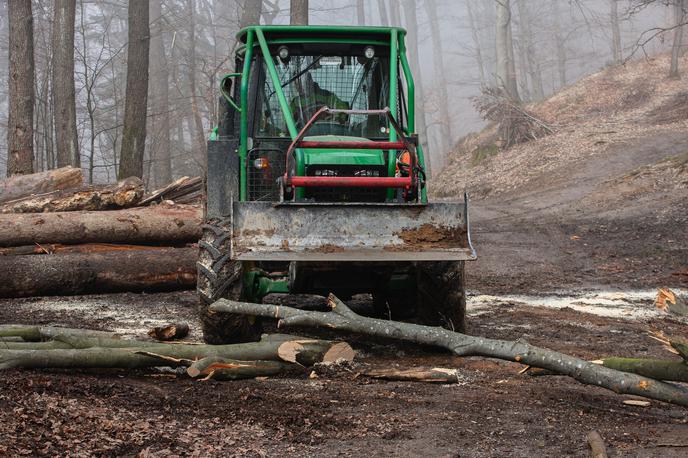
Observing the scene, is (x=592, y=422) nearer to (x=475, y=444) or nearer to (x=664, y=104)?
(x=475, y=444)

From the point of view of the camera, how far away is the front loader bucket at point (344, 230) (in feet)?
19.8

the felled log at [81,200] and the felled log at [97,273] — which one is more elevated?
the felled log at [81,200]

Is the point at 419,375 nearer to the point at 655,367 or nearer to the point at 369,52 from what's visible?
the point at 655,367

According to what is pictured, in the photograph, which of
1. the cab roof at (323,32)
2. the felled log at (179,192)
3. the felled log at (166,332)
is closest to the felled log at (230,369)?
the felled log at (166,332)

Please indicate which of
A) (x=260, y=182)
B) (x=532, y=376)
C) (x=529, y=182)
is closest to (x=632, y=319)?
(x=532, y=376)

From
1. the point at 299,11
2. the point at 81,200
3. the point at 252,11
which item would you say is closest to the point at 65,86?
the point at 299,11

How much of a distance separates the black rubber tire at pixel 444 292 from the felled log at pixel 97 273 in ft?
13.0

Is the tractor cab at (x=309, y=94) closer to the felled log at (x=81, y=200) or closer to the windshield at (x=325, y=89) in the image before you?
the windshield at (x=325, y=89)

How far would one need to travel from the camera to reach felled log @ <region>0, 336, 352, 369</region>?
4.88 meters

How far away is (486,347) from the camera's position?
4992 millimetres

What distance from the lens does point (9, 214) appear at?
11062mm

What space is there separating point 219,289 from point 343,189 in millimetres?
1330

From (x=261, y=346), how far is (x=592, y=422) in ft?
7.19

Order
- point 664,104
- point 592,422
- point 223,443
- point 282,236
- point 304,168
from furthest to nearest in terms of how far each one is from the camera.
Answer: point 664,104 < point 304,168 < point 282,236 < point 592,422 < point 223,443
